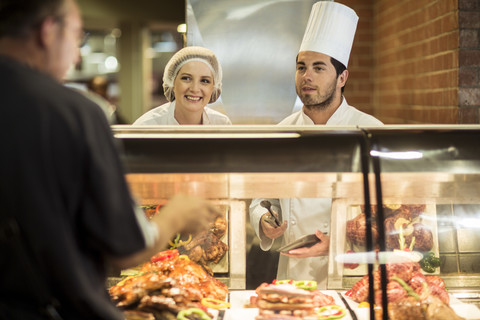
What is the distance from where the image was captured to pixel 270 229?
Result: 2336mm

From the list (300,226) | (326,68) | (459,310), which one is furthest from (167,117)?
(459,310)

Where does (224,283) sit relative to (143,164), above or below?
below

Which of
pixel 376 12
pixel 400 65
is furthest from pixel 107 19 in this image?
pixel 400 65

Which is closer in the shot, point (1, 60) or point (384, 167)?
point (1, 60)

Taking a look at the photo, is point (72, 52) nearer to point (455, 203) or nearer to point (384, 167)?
point (384, 167)

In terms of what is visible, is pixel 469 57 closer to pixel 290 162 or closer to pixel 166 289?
pixel 290 162

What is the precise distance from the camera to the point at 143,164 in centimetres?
164

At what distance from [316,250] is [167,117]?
4.03 ft

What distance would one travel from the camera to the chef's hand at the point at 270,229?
2316mm

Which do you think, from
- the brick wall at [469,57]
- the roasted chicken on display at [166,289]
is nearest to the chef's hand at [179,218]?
the roasted chicken on display at [166,289]

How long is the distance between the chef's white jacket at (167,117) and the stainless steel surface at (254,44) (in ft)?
0.45

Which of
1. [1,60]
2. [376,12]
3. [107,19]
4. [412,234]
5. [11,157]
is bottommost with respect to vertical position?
[412,234]

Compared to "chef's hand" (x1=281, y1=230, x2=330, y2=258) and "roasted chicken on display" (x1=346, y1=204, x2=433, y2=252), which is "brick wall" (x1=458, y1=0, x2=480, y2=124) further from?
"chef's hand" (x1=281, y1=230, x2=330, y2=258)

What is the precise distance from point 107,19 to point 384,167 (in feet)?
28.8
